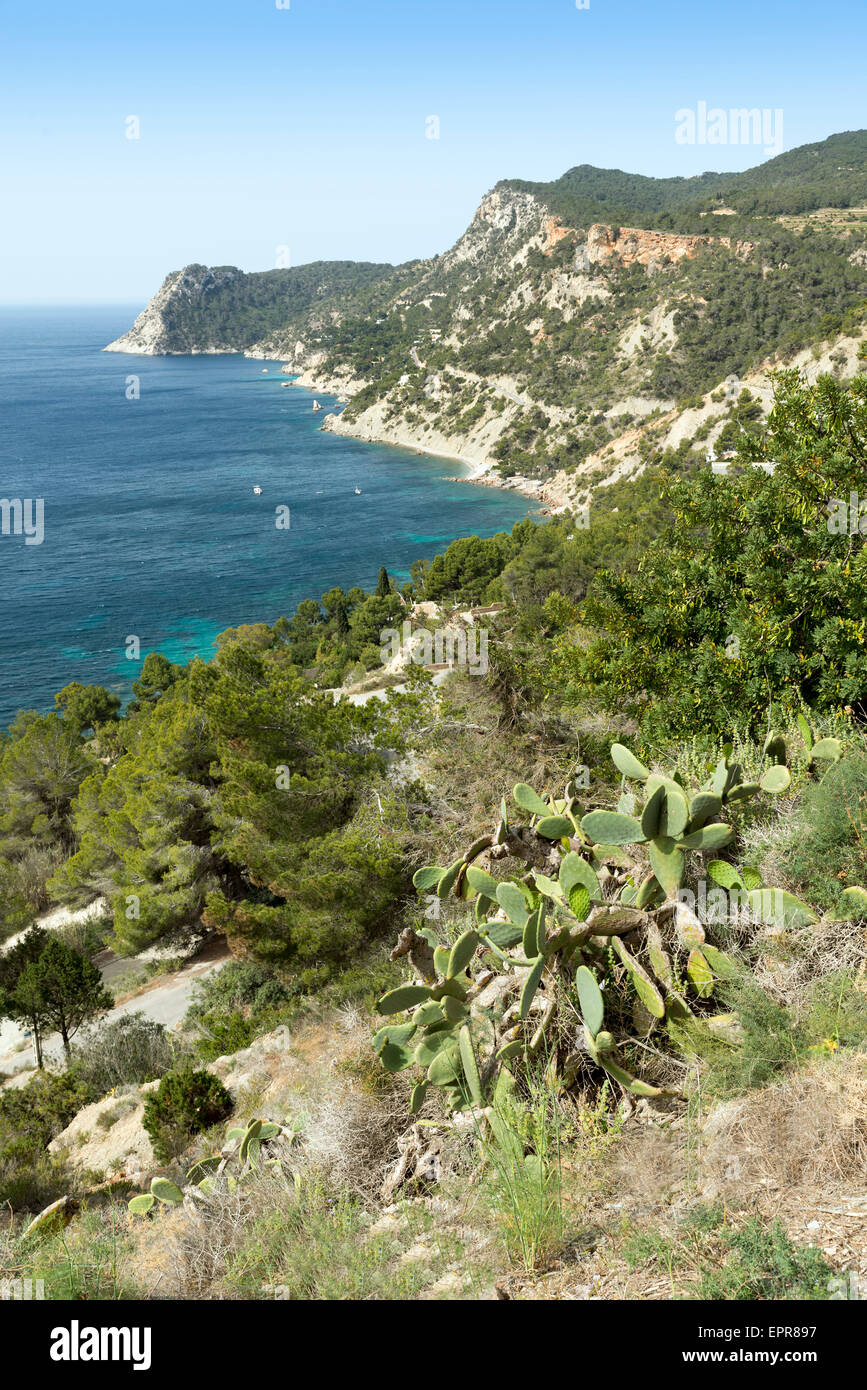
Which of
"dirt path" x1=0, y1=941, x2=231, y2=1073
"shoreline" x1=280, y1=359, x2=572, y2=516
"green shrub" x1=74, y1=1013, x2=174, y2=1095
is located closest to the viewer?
"green shrub" x1=74, y1=1013, x2=174, y2=1095

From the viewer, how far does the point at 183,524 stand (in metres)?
80.8

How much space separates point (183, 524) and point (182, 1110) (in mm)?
78339

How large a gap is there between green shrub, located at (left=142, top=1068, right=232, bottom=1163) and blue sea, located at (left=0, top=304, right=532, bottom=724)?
3755 centimetres

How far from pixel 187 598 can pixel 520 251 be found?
9033cm

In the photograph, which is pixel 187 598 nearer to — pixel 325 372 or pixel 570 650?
pixel 570 650

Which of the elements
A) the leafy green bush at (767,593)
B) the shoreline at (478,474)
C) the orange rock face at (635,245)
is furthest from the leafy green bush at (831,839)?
the orange rock face at (635,245)

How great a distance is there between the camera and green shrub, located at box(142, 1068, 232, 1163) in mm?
8852

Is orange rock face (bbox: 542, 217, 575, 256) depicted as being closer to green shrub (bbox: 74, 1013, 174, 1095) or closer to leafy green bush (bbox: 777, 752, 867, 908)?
green shrub (bbox: 74, 1013, 174, 1095)

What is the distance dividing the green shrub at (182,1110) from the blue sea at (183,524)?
1478 inches

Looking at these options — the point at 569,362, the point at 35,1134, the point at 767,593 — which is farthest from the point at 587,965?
the point at 569,362

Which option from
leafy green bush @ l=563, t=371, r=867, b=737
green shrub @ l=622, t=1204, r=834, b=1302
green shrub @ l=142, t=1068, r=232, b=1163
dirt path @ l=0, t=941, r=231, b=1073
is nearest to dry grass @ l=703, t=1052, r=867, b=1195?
green shrub @ l=622, t=1204, r=834, b=1302

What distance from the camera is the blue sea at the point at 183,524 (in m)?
54.5

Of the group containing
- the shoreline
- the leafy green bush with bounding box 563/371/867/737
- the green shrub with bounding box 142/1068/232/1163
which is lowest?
the green shrub with bounding box 142/1068/232/1163

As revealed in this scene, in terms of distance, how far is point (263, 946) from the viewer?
1256 cm
